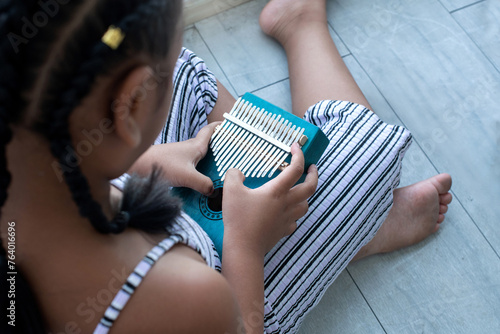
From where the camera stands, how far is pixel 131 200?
2.09ft

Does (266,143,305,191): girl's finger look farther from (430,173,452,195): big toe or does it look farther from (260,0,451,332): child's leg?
(430,173,452,195): big toe

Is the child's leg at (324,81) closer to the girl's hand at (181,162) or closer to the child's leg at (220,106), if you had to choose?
the child's leg at (220,106)

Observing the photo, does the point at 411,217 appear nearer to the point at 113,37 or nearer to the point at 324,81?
the point at 324,81

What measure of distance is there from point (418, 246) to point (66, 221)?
88 cm

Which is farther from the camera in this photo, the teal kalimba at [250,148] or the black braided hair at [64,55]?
the teal kalimba at [250,148]

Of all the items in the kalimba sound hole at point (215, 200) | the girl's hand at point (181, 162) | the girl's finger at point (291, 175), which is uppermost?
the girl's hand at point (181, 162)

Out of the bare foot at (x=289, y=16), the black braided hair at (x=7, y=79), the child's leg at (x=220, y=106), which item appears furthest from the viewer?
the bare foot at (x=289, y=16)

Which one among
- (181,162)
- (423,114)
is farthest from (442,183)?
(181,162)

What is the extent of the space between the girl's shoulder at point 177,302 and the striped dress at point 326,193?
0.17 meters

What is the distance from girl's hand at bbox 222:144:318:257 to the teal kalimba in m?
0.04

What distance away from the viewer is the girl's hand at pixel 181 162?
0.84 metres

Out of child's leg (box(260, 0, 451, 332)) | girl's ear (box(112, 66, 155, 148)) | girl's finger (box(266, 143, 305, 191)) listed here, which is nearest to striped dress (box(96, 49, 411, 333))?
child's leg (box(260, 0, 451, 332))

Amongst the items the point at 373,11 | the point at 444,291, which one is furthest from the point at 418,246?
the point at 373,11

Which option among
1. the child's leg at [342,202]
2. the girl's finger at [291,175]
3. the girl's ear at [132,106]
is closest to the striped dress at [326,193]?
the child's leg at [342,202]
